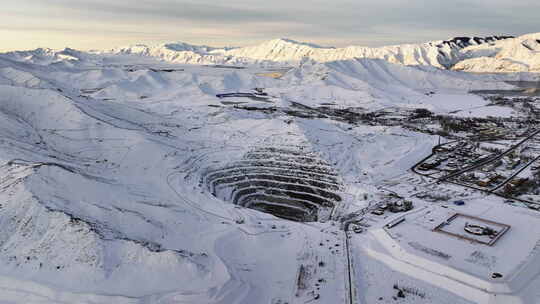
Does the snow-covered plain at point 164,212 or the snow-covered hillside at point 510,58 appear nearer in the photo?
the snow-covered plain at point 164,212

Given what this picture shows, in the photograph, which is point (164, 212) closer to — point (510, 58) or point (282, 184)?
point (282, 184)

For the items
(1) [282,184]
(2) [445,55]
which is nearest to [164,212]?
(1) [282,184]

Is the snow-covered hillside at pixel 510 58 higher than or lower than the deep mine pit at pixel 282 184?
higher

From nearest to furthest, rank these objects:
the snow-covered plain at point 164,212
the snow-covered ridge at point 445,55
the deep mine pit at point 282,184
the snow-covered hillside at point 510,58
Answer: the snow-covered plain at point 164,212, the deep mine pit at point 282,184, the snow-covered hillside at point 510,58, the snow-covered ridge at point 445,55

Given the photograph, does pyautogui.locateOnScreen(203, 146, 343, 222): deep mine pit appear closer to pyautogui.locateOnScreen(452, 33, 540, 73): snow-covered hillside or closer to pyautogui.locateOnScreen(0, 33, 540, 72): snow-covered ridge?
pyautogui.locateOnScreen(0, 33, 540, 72): snow-covered ridge

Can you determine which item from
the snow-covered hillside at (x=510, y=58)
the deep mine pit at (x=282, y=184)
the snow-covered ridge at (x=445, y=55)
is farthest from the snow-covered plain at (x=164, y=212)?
the snow-covered hillside at (x=510, y=58)

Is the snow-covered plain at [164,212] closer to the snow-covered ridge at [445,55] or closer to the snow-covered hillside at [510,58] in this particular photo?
the snow-covered ridge at [445,55]

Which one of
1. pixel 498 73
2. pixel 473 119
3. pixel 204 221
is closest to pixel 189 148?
pixel 204 221

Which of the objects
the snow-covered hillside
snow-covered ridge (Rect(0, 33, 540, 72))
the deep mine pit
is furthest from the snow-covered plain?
the snow-covered hillside

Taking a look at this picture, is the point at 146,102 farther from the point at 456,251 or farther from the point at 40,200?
the point at 456,251

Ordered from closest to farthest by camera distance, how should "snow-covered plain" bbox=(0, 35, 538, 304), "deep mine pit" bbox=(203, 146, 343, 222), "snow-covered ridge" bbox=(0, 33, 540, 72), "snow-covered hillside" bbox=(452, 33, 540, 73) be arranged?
"snow-covered plain" bbox=(0, 35, 538, 304)
"deep mine pit" bbox=(203, 146, 343, 222)
"snow-covered hillside" bbox=(452, 33, 540, 73)
"snow-covered ridge" bbox=(0, 33, 540, 72)

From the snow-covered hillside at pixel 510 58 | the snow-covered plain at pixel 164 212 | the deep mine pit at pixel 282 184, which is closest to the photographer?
the snow-covered plain at pixel 164 212
